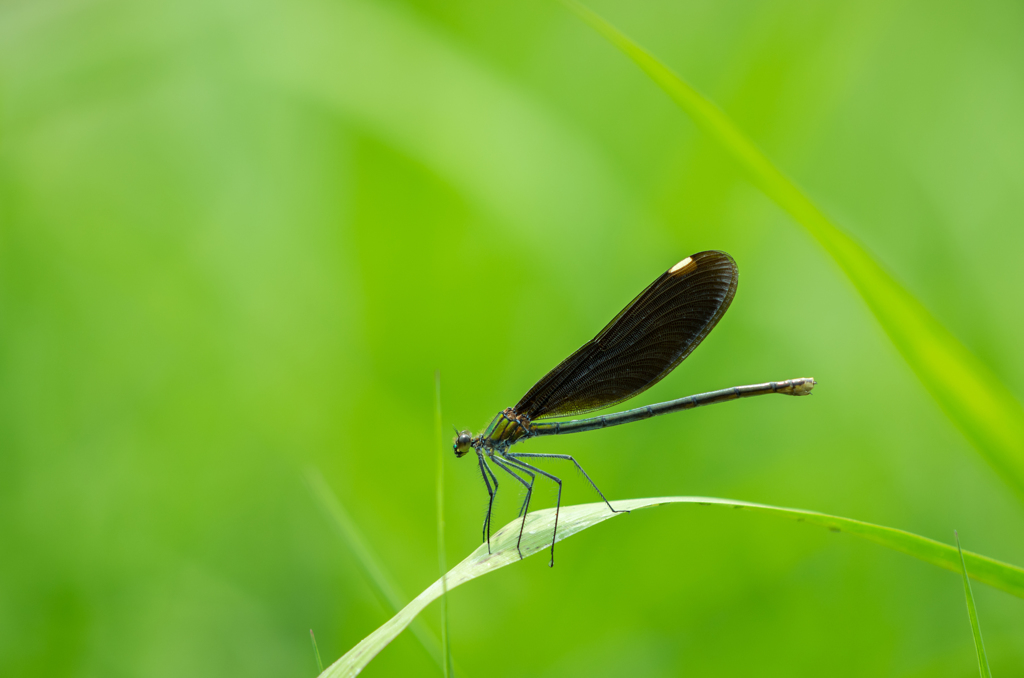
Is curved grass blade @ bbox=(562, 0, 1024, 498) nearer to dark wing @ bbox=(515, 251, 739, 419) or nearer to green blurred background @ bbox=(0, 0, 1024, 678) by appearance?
dark wing @ bbox=(515, 251, 739, 419)

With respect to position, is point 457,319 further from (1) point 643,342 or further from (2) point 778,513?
(2) point 778,513

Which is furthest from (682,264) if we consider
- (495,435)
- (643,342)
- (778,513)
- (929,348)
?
(778,513)

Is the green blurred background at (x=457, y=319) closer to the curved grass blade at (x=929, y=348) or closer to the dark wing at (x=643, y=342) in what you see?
the dark wing at (x=643, y=342)

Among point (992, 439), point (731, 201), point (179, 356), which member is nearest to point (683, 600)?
point (992, 439)

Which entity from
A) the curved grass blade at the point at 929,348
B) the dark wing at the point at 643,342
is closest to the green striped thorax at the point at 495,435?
the dark wing at the point at 643,342

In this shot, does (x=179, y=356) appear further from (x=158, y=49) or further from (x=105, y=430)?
(x=158, y=49)

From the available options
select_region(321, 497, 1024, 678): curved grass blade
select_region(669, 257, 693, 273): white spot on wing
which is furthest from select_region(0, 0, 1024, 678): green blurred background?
select_region(321, 497, 1024, 678): curved grass blade
